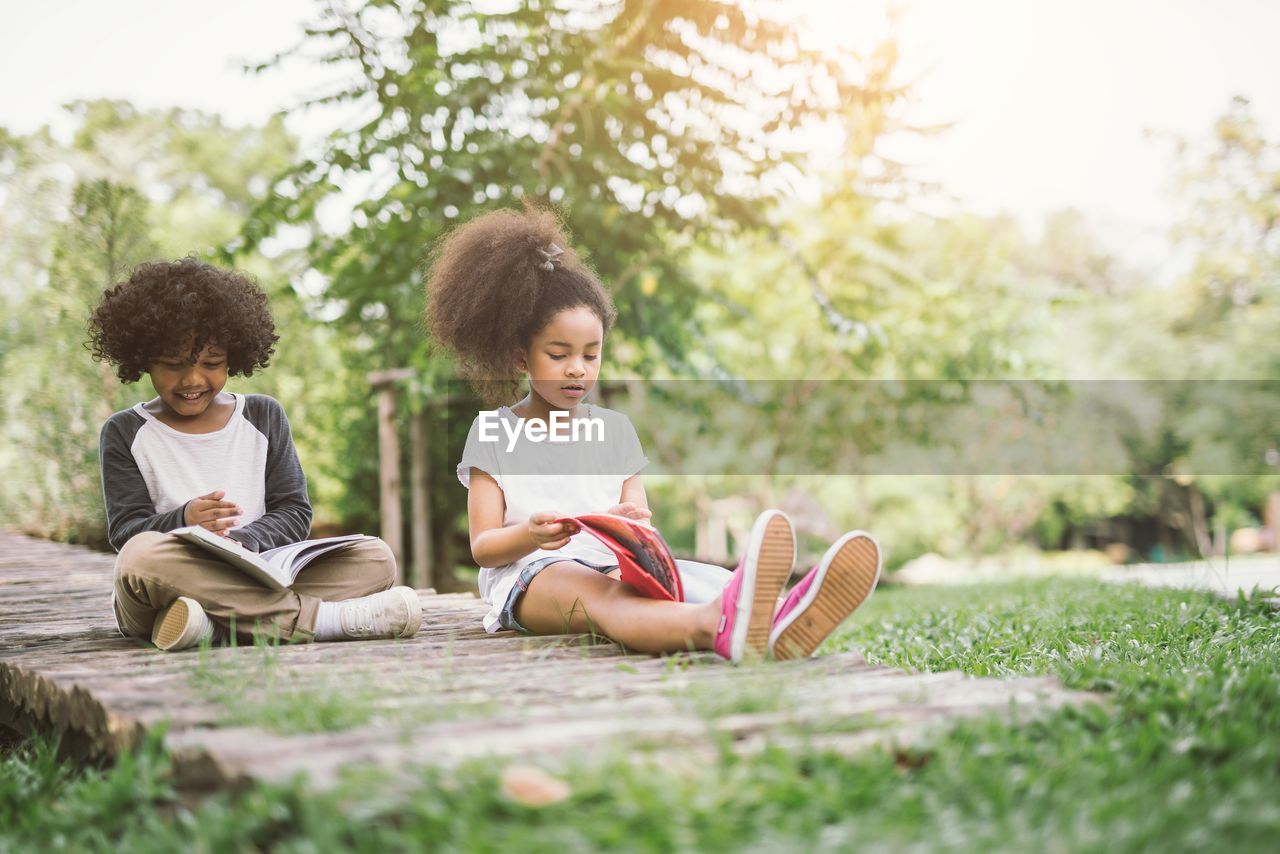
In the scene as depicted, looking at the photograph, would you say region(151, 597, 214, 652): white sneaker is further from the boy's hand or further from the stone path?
the boy's hand

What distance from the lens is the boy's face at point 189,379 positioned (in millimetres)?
3275

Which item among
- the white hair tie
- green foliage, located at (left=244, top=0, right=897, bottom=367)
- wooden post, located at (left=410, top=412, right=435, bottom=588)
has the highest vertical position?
green foliage, located at (left=244, top=0, right=897, bottom=367)

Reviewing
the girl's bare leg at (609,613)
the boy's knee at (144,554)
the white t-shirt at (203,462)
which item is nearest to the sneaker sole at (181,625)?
the boy's knee at (144,554)

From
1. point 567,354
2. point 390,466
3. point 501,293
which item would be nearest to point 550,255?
point 501,293

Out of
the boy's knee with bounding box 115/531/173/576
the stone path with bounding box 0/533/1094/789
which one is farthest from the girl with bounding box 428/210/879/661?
the boy's knee with bounding box 115/531/173/576

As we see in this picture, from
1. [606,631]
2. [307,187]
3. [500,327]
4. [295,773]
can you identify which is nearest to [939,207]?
[307,187]

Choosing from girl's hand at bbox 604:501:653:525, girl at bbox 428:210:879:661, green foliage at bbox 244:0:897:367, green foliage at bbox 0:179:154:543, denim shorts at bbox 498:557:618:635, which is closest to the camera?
girl at bbox 428:210:879:661

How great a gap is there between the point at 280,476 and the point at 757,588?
1.80 m

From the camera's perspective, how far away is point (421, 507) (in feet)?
27.5

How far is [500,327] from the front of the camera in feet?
11.5

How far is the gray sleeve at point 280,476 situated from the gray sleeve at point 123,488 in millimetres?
349

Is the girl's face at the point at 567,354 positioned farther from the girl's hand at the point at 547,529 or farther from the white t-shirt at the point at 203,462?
the white t-shirt at the point at 203,462

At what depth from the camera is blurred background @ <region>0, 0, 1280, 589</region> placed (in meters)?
6.92

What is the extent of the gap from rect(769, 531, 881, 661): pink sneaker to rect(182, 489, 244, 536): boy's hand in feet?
5.39
